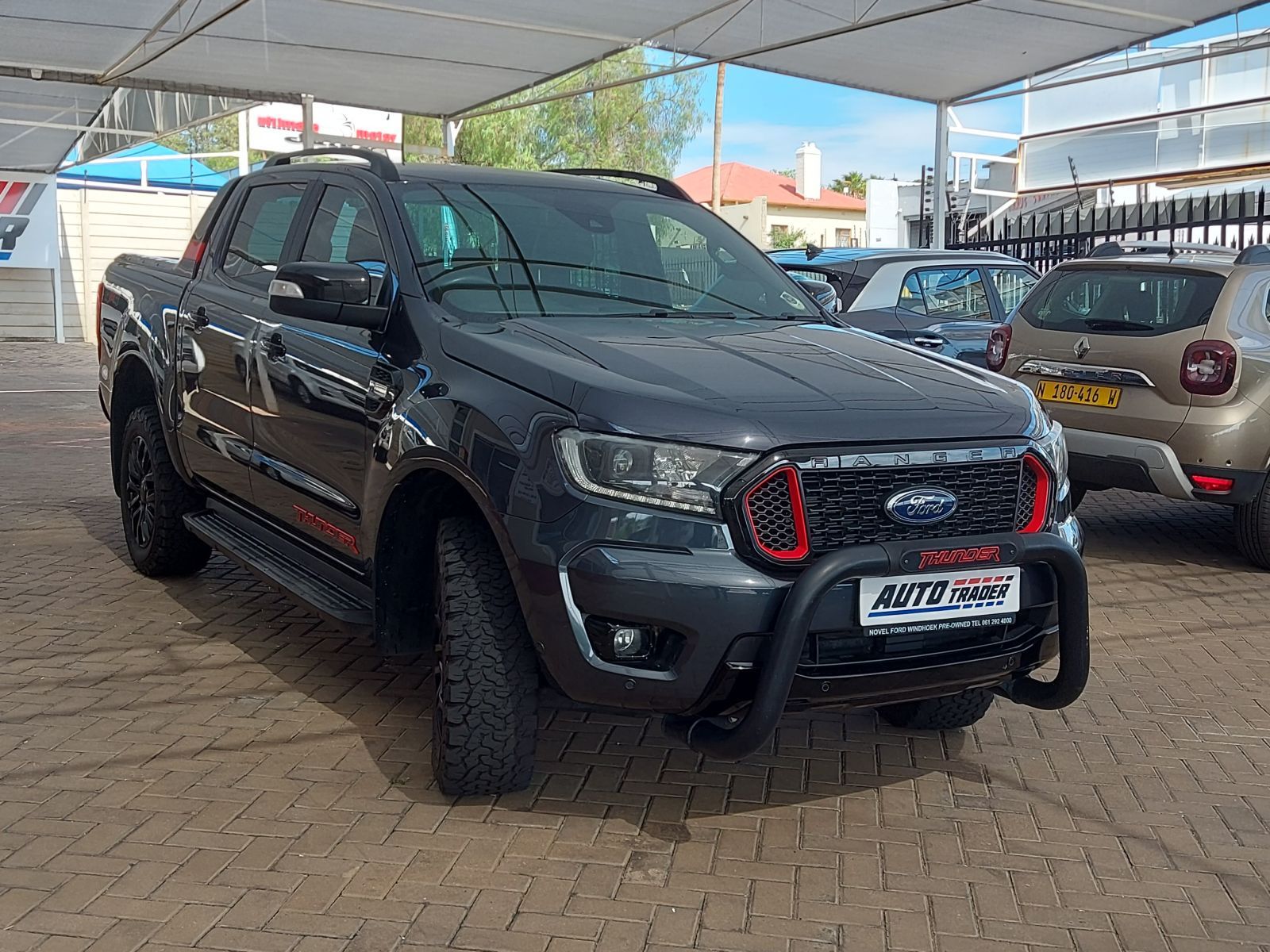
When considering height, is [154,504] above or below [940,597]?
below

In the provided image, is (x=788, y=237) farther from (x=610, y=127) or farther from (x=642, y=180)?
(x=642, y=180)

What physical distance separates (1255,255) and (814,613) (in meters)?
4.95

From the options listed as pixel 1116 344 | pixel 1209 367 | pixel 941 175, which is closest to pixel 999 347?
pixel 1116 344

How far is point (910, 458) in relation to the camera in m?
3.49

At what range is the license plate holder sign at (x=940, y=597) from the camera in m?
3.38

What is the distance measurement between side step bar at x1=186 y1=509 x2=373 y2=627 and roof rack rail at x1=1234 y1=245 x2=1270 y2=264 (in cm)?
507

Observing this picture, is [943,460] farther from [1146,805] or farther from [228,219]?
→ [228,219]

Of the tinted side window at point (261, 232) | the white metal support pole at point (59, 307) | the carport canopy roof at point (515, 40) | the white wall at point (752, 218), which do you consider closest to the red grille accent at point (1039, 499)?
the tinted side window at point (261, 232)

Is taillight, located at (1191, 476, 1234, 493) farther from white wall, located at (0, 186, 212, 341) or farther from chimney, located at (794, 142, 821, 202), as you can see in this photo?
chimney, located at (794, 142, 821, 202)

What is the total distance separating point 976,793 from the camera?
161 inches

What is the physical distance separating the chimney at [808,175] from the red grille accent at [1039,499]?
78000 mm

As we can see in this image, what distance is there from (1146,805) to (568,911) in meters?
1.83

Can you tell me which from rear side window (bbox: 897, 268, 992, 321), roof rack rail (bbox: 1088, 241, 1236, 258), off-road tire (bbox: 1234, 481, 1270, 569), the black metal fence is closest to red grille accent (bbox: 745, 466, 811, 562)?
off-road tire (bbox: 1234, 481, 1270, 569)

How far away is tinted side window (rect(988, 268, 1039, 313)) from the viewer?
1034 centimetres
